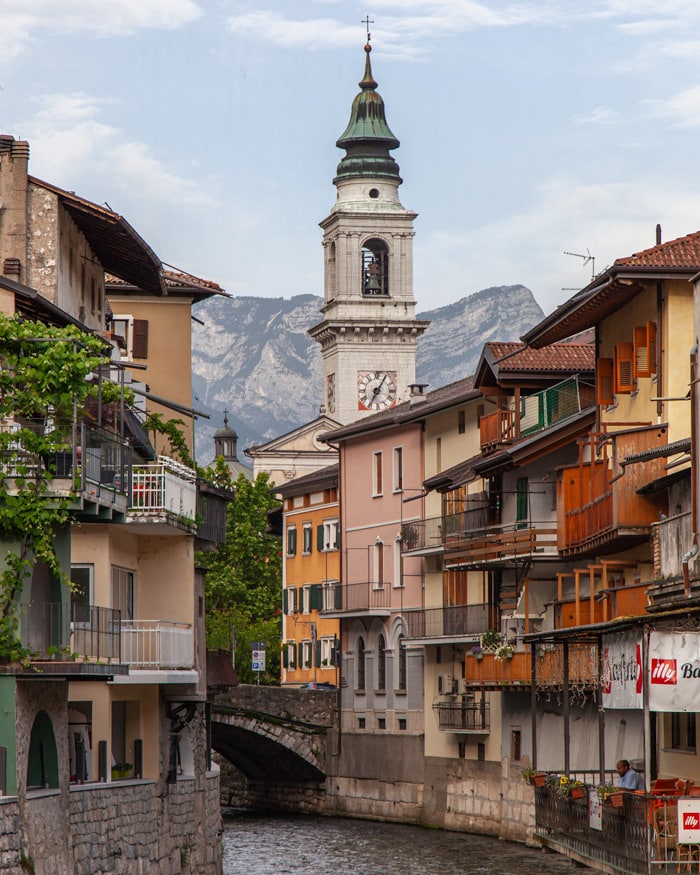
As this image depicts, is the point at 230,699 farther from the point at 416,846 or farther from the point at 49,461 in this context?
the point at 49,461

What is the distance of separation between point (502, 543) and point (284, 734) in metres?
20.0

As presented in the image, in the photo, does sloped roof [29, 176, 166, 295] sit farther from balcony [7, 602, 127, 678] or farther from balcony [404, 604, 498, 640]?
balcony [404, 604, 498, 640]

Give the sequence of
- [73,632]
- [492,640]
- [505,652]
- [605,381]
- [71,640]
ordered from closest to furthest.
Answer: [71,640] < [73,632] < [605,381] < [505,652] < [492,640]

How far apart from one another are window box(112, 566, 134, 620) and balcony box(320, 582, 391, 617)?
27.9 meters

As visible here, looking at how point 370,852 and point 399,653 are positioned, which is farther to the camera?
point 399,653

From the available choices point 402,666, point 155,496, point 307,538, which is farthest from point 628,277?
point 307,538

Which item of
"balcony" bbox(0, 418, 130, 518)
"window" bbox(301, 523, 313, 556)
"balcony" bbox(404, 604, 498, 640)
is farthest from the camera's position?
"window" bbox(301, 523, 313, 556)

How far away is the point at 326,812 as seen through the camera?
237 ft

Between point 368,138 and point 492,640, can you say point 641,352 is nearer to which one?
point 492,640

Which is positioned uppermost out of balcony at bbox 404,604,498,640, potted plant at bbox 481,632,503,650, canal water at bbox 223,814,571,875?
balcony at bbox 404,604,498,640

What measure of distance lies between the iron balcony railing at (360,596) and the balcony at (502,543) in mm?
10594

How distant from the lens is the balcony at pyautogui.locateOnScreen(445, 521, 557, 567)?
5334 centimetres

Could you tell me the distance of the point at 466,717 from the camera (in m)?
60.6

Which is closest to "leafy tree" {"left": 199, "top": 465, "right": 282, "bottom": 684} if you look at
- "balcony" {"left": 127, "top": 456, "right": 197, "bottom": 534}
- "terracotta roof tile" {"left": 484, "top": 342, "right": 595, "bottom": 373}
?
"terracotta roof tile" {"left": 484, "top": 342, "right": 595, "bottom": 373}
